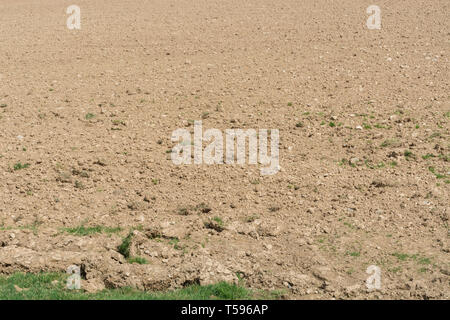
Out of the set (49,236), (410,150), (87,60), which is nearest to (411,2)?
(410,150)

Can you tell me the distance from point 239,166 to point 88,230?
2614mm

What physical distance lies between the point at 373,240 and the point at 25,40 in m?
11.0

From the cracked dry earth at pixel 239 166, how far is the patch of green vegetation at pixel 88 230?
0.03 metres

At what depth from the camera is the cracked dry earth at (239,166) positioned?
660 centimetres

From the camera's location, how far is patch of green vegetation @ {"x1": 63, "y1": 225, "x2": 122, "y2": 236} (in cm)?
723

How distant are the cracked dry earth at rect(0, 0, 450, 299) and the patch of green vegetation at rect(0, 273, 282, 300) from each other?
0.15 metres

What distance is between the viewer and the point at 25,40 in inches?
555

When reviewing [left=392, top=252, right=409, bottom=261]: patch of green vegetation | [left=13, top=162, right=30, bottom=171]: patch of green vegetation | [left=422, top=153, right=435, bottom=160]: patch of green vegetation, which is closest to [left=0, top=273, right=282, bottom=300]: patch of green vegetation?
[left=392, top=252, right=409, bottom=261]: patch of green vegetation

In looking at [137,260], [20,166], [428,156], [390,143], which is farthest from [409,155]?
[20,166]

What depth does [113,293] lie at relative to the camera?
614 centimetres

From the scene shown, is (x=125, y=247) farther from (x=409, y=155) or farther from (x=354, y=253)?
(x=409, y=155)

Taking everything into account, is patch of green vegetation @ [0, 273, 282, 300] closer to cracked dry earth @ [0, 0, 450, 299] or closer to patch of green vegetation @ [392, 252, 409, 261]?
cracked dry earth @ [0, 0, 450, 299]

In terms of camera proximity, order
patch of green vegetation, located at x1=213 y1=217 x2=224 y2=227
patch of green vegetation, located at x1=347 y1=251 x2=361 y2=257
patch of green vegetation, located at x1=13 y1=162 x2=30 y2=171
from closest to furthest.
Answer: patch of green vegetation, located at x1=347 y1=251 x2=361 y2=257 → patch of green vegetation, located at x1=213 y1=217 x2=224 y2=227 → patch of green vegetation, located at x1=13 y1=162 x2=30 y2=171
